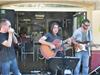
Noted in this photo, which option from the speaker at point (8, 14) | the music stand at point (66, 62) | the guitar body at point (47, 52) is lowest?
the music stand at point (66, 62)

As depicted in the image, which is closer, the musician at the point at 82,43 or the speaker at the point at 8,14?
the musician at the point at 82,43

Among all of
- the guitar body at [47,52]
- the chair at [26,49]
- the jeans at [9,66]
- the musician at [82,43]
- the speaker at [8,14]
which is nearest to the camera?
the jeans at [9,66]

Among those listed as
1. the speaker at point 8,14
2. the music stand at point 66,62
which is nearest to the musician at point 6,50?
the music stand at point 66,62

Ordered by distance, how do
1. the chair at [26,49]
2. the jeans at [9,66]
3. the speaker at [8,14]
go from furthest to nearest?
the chair at [26,49] < the speaker at [8,14] < the jeans at [9,66]

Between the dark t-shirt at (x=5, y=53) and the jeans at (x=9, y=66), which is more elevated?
the dark t-shirt at (x=5, y=53)

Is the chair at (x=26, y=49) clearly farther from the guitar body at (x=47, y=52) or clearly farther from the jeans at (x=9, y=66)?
the jeans at (x=9, y=66)

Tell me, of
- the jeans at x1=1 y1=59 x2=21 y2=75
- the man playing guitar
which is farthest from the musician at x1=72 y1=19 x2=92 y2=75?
the jeans at x1=1 y1=59 x2=21 y2=75

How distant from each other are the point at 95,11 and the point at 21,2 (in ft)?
6.85

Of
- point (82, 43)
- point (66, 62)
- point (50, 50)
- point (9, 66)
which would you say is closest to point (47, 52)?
point (50, 50)

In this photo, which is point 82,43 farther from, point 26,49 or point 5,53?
point 26,49

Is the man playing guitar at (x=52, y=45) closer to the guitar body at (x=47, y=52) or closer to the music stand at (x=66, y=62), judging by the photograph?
the guitar body at (x=47, y=52)

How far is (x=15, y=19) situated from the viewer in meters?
11.2

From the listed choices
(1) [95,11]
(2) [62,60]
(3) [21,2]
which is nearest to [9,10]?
(3) [21,2]

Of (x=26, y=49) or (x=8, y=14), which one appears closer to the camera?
(x=8, y=14)
